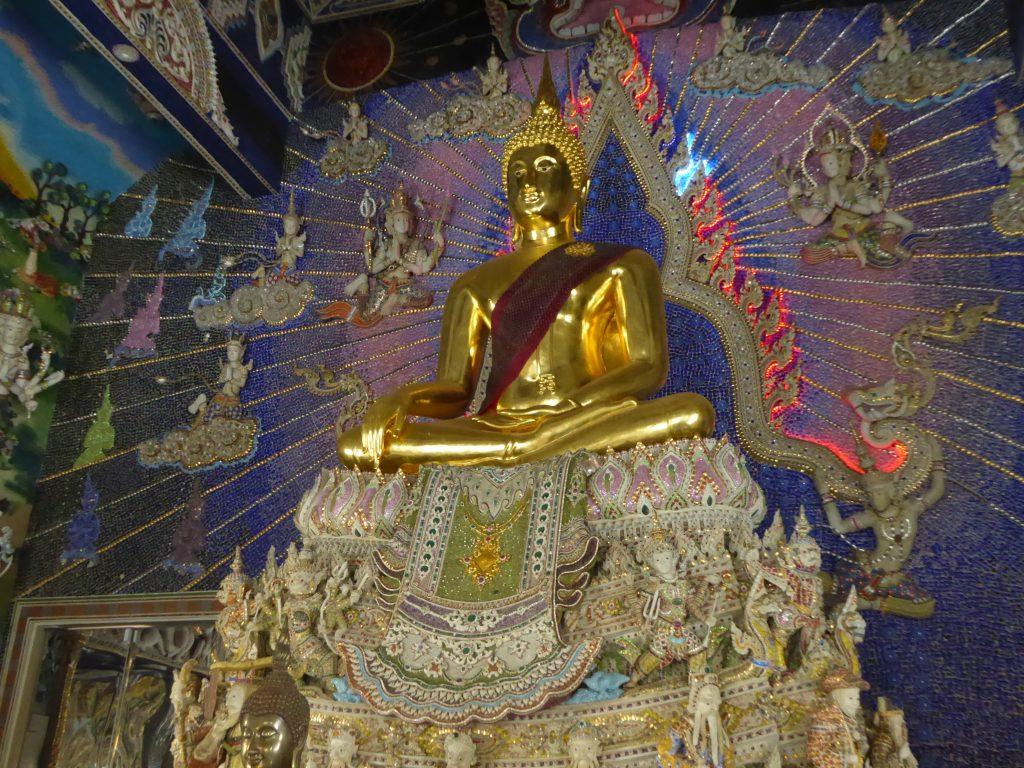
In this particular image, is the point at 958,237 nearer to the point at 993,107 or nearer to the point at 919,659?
the point at 993,107

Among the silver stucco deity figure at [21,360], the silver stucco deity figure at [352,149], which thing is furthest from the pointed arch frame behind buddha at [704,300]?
the silver stucco deity figure at [21,360]

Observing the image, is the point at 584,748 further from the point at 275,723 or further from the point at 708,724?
the point at 275,723

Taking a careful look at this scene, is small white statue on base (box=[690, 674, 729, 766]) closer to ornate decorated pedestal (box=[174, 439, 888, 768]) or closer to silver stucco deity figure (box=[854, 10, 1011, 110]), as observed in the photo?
ornate decorated pedestal (box=[174, 439, 888, 768])

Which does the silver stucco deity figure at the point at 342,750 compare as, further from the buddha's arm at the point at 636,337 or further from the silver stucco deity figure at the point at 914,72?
the silver stucco deity figure at the point at 914,72

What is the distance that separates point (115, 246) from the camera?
6.27 metres

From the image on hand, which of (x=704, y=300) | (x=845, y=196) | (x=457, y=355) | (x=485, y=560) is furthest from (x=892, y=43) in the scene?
(x=485, y=560)

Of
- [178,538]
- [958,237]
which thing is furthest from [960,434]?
[178,538]

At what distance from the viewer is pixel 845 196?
492 cm

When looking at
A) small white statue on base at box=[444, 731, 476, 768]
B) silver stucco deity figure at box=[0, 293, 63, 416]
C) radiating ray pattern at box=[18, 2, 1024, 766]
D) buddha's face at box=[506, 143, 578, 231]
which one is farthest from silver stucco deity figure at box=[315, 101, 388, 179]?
small white statue on base at box=[444, 731, 476, 768]

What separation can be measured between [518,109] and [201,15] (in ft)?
5.90

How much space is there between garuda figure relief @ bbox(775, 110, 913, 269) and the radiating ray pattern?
6cm

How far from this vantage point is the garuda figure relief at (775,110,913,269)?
480 centimetres

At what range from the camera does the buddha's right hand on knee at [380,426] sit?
4.02 m

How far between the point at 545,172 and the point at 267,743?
112 inches
